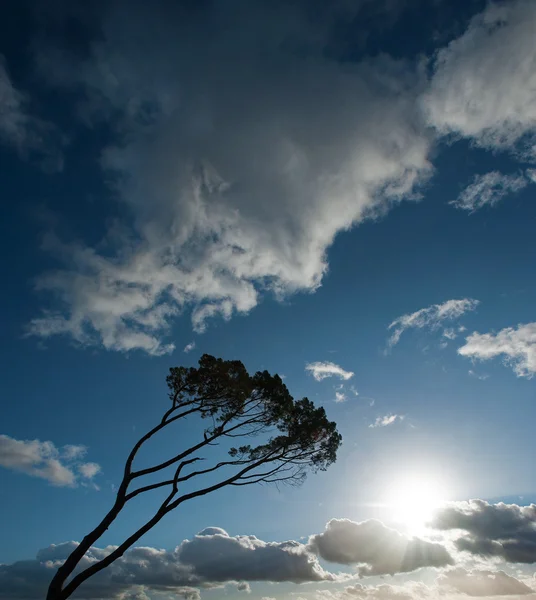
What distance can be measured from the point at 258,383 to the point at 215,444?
3.68 metres

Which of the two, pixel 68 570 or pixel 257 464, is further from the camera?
pixel 257 464

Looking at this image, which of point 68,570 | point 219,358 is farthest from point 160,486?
point 219,358

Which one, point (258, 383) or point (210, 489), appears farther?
point (258, 383)

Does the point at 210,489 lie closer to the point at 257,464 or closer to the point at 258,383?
the point at 257,464

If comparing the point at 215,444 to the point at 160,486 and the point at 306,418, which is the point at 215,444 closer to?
the point at 160,486

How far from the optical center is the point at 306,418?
845 inches

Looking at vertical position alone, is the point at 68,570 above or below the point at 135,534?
below

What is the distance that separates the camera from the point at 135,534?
16.1 meters

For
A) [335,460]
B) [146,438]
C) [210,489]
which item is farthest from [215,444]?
[335,460]

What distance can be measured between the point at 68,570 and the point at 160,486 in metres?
4.21

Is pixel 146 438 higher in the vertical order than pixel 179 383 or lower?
lower

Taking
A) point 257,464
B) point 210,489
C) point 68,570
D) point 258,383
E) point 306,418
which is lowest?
point 68,570

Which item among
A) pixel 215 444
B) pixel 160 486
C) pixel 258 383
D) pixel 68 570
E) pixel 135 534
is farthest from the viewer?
pixel 258 383

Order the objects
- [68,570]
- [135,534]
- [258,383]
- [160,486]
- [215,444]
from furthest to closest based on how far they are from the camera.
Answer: [258,383], [215,444], [160,486], [135,534], [68,570]
